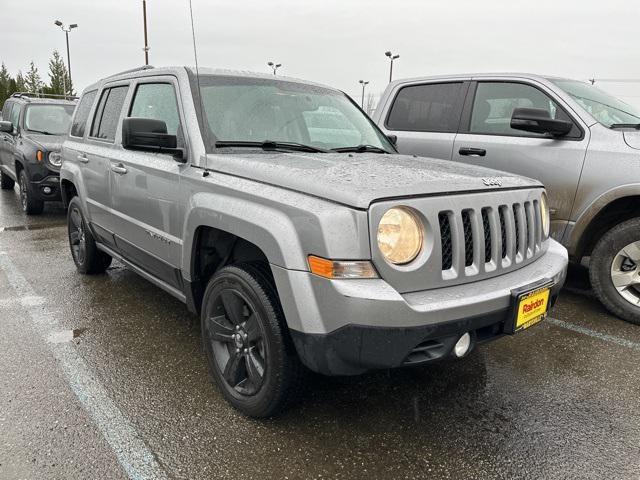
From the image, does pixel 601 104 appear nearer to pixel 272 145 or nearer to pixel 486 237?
pixel 486 237

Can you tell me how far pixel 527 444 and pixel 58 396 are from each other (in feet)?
8.03

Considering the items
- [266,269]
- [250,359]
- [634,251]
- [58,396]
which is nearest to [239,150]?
[266,269]

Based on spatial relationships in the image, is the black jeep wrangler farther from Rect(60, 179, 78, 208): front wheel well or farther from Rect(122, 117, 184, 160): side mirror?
Rect(122, 117, 184, 160): side mirror

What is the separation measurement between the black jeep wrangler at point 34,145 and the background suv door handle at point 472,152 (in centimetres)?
533

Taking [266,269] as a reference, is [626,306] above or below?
below

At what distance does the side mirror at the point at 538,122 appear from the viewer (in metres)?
3.92

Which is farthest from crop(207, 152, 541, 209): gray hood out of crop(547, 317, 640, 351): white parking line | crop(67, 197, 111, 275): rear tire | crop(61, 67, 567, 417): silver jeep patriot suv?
crop(67, 197, 111, 275): rear tire

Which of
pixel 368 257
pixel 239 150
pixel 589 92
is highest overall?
pixel 589 92

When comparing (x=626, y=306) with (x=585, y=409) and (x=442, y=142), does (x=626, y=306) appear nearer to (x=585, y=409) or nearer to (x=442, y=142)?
(x=585, y=409)

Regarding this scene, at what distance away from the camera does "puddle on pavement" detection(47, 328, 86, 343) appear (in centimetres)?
344

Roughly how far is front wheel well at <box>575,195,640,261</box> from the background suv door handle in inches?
43.4

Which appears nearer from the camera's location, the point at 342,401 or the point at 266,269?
the point at 266,269

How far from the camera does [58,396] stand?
2.73 meters

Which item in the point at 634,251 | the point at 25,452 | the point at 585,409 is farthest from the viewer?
the point at 634,251
